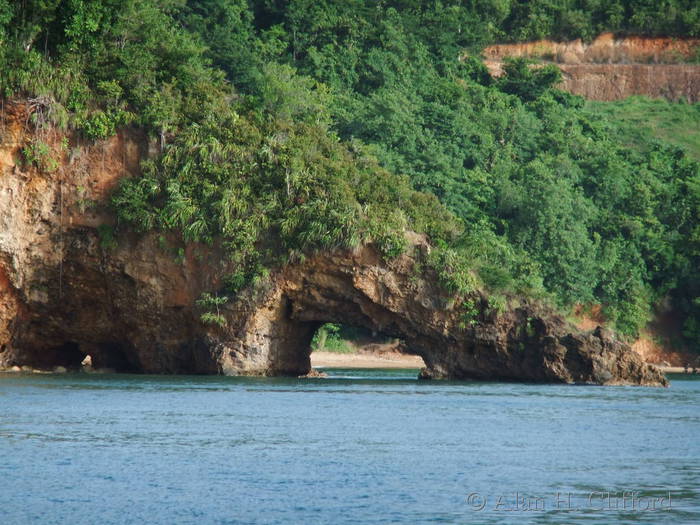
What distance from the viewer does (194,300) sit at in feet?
165

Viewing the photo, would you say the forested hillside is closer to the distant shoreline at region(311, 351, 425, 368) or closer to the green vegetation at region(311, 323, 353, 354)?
the distant shoreline at region(311, 351, 425, 368)

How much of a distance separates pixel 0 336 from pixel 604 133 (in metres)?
53.0

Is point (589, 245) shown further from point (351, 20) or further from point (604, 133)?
point (351, 20)

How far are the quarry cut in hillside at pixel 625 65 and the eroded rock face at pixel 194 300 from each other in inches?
2266

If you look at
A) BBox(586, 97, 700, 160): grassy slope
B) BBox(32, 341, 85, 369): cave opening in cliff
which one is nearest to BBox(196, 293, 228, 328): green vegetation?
BBox(32, 341, 85, 369): cave opening in cliff

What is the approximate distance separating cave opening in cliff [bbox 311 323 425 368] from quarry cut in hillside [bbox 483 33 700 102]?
3726 centimetres

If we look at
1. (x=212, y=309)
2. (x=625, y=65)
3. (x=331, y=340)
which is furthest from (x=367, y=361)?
(x=625, y=65)

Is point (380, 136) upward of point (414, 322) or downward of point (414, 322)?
upward

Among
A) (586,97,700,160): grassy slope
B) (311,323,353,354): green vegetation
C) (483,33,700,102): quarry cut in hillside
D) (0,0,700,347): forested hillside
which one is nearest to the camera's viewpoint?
(0,0,700,347): forested hillside

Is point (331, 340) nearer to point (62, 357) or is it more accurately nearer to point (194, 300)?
point (62, 357)

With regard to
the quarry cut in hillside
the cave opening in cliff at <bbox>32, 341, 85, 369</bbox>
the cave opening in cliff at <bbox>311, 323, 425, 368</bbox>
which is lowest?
the cave opening in cliff at <bbox>32, 341, 85, 369</bbox>

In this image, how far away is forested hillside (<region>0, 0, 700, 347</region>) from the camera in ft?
162

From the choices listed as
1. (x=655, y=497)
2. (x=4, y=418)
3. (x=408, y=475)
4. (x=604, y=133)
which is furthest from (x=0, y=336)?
(x=604, y=133)

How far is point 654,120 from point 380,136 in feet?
114
